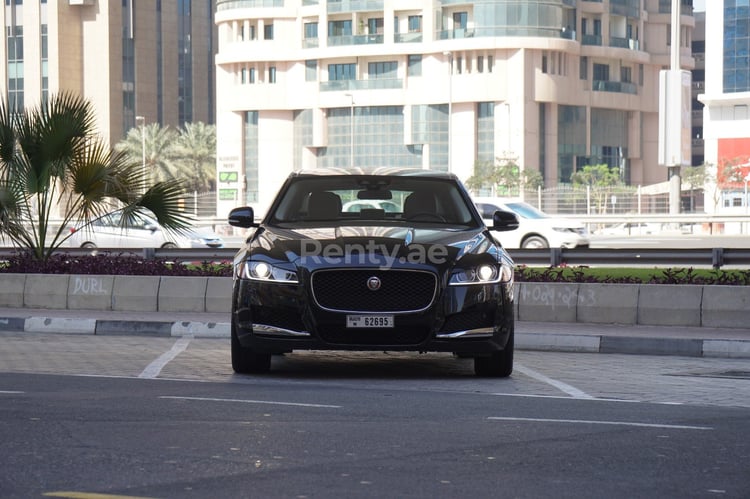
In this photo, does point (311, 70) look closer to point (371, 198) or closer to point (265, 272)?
point (371, 198)

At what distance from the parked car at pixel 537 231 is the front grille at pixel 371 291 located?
2528 cm

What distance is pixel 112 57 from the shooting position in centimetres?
11138

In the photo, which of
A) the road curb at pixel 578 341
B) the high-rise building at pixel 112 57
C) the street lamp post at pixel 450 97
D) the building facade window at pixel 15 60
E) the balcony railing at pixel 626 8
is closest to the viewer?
the road curb at pixel 578 341

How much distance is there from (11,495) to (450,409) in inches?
141

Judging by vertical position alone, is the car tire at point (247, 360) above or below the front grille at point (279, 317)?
below

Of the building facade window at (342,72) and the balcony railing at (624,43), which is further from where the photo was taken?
the balcony railing at (624,43)

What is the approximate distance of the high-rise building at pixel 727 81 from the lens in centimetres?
9788

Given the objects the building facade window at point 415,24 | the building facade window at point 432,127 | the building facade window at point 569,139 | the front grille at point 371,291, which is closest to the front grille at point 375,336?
the front grille at point 371,291

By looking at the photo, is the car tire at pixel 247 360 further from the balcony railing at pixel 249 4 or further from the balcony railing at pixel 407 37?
the balcony railing at pixel 249 4

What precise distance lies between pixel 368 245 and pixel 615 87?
8828cm

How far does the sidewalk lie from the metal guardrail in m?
3.29

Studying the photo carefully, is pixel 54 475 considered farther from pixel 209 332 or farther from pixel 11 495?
pixel 209 332

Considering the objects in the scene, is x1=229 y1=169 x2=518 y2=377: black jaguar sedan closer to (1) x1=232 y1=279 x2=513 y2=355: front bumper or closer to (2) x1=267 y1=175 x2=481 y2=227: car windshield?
(1) x1=232 y1=279 x2=513 y2=355: front bumper

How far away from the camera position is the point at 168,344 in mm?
14258
